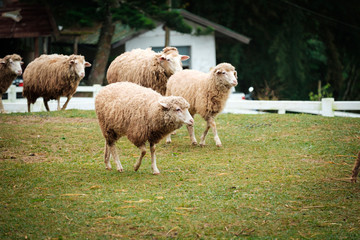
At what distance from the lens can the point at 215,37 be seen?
28203 mm

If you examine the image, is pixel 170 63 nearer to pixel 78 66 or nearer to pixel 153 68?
pixel 153 68

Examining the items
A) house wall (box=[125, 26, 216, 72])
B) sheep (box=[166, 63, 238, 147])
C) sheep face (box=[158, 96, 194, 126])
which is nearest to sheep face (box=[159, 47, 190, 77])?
sheep (box=[166, 63, 238, 147])

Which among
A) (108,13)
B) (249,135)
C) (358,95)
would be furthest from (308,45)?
(249,135)

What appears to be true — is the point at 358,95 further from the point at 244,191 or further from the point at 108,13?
the point at 244,191

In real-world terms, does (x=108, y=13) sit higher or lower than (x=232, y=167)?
higher

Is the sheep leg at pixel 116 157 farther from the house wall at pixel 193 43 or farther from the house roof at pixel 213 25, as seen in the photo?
the house wall at pixel 193 43

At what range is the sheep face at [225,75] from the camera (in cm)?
993

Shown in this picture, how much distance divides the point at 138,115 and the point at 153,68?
4003 millimetres

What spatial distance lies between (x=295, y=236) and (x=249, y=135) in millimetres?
6127

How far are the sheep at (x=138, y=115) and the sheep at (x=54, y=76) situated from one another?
5.90 metres

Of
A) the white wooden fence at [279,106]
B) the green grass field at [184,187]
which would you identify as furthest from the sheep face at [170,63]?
the white wooden fence at [279,106]

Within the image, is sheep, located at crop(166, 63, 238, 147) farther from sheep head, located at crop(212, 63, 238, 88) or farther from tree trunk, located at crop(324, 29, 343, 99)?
tree trunk, located at crop(324, 29, 343, 99)

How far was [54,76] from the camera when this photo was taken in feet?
45.7

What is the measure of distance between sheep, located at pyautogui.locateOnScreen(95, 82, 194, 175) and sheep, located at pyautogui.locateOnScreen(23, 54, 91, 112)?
590cm
